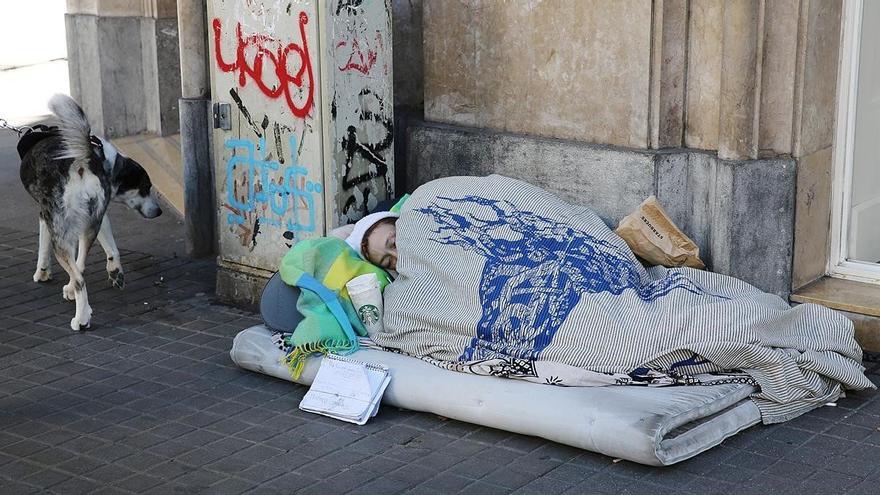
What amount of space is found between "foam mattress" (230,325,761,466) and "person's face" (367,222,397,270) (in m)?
0.67

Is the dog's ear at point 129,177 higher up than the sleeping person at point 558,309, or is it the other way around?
the dog's ear at point 129,177

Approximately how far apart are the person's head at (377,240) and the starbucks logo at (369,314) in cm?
32

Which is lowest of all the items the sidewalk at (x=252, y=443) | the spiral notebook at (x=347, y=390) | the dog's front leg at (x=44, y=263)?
the sidewalk at (x=252, y=443)

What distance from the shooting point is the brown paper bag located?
18.8ft

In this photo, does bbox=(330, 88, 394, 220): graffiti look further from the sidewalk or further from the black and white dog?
the black and white dog

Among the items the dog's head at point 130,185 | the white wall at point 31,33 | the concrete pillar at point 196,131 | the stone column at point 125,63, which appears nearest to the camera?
the dog's head at point 130,185

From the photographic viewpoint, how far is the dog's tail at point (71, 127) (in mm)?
6109

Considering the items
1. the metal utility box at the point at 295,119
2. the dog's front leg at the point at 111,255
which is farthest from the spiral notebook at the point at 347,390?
the dog's front leg at the point at 111,255

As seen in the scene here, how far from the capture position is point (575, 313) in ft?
16.9

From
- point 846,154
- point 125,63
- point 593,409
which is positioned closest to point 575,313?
point 593,409

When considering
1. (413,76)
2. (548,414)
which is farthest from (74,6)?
(548,414)

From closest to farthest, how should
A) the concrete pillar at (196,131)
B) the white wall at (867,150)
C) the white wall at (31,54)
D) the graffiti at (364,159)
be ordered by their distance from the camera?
the white wall at (867,150) < the graffiti at (364,159) < the concrete pillar at (196,131) < the white wall at (31,54)

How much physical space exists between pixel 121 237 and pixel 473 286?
3.76 meters

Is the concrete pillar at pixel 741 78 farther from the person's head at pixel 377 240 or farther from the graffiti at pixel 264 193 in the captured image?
the graffiti at pixel 264 193
